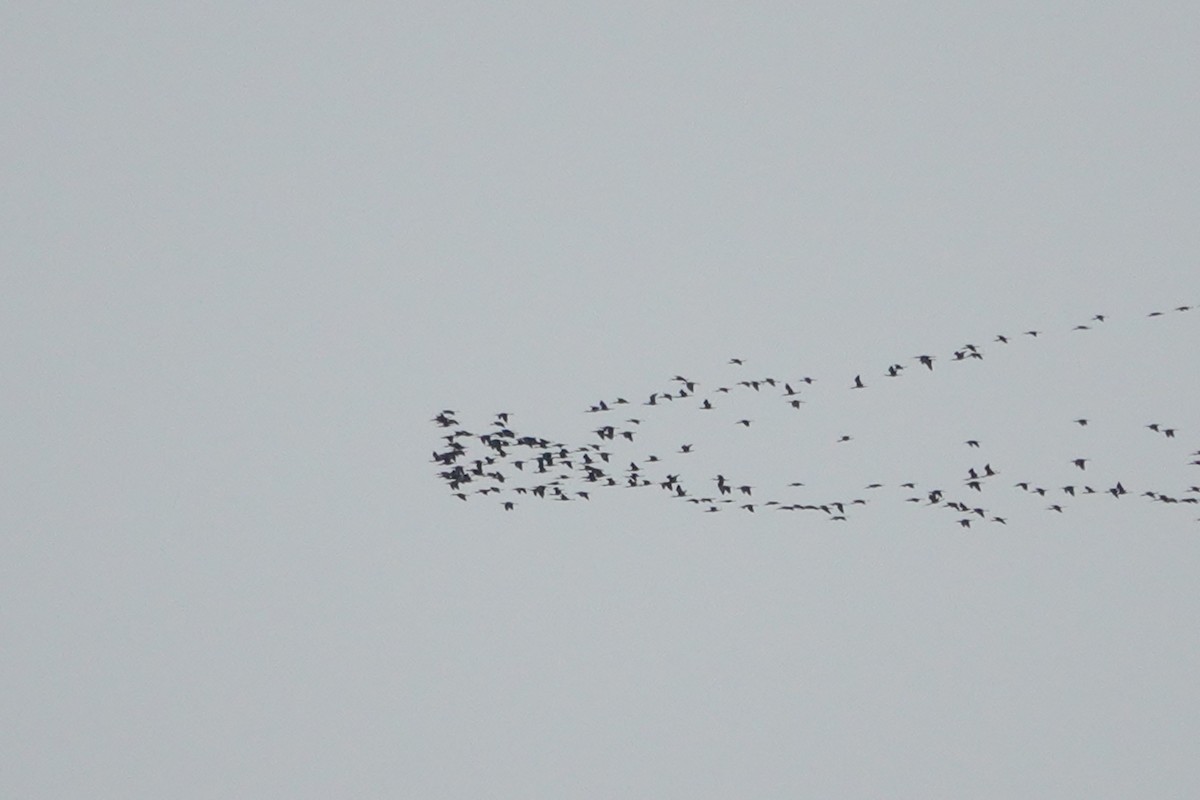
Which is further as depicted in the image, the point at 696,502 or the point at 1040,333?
the point at 696,502

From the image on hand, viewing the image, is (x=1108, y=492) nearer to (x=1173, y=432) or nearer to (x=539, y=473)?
(x=1173, y=432)

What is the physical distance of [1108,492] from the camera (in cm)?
9500

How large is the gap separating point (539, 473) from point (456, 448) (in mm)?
3966

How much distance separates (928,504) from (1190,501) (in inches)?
474

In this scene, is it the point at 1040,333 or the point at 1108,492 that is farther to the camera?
the point at 1108,492

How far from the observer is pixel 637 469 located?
93188mm

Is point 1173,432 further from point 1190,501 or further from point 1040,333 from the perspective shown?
point 1040,333

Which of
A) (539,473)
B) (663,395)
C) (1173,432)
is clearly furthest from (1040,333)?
(539,473)

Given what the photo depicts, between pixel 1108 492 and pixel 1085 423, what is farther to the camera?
pixel 1108 492

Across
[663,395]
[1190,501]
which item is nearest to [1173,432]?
[1190,501]

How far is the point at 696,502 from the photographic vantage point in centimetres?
9494

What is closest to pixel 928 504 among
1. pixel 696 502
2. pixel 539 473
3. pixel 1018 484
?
pixel 1018 484

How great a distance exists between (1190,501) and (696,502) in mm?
21936

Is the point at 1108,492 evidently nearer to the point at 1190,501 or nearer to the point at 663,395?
→ the point at 1190,501
